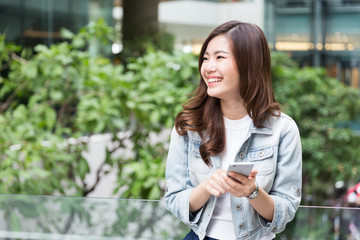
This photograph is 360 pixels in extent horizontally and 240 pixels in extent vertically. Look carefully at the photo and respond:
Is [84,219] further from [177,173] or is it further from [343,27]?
[343,27]

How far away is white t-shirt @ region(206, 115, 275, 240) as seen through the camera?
1406 millimetres

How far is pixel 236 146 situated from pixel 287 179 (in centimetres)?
17

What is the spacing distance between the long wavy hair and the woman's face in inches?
0.5

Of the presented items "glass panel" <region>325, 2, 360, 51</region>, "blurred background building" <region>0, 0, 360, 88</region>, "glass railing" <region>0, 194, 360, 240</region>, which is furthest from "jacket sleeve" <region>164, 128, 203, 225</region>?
"glass panel" <region>325, 2, 360, 51</region>

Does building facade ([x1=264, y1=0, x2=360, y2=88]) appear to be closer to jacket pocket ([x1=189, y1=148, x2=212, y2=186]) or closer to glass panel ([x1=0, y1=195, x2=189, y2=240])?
glass panel ([x1=0, y1=195, x2=189, y2=240])

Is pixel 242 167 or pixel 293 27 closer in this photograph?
pixel 242 167

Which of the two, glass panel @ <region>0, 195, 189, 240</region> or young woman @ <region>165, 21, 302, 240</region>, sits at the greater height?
young woman @ <region>165, 21, 302, 240</region>

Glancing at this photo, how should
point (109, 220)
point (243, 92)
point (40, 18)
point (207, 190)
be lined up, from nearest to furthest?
point (207, 190), point (243, 92), point (109, 220), point (40, 18)

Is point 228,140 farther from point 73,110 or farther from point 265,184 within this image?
point 73,110

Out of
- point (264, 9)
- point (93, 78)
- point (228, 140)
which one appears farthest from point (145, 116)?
point (264, 9)

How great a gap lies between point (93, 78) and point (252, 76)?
2.53m

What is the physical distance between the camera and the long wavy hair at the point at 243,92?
4.51ft

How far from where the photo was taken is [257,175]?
53.7 inches

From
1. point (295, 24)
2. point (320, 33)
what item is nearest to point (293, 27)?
point (295, 24)
